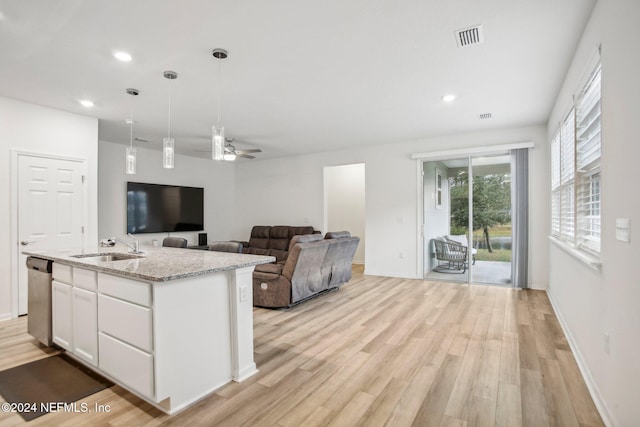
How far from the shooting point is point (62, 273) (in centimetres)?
277

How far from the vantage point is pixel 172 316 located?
2.02 meters

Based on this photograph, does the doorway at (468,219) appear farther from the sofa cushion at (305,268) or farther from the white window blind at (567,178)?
the sofa cushion at (305,268)

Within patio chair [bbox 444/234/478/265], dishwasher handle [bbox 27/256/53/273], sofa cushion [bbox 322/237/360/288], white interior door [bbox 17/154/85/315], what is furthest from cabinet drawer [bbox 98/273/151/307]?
patio chair [bbox 444/234/478/265]

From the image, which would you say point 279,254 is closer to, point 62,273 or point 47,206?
point 47,206

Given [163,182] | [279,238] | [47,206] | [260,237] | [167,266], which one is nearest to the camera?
[167,266]

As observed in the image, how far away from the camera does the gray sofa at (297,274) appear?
13.4ft

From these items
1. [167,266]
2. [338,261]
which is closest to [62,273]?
[167,266]

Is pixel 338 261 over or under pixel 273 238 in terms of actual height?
under

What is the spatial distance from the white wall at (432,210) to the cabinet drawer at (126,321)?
5.20 metres

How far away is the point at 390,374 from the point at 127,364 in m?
1.88

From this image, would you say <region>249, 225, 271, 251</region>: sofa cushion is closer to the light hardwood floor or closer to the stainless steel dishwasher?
the light hardwood floor

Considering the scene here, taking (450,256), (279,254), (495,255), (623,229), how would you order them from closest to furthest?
(623,229), (495,255), (450,256), (279,254)

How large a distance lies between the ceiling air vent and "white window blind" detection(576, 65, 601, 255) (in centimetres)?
84

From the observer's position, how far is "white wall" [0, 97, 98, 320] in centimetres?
388
